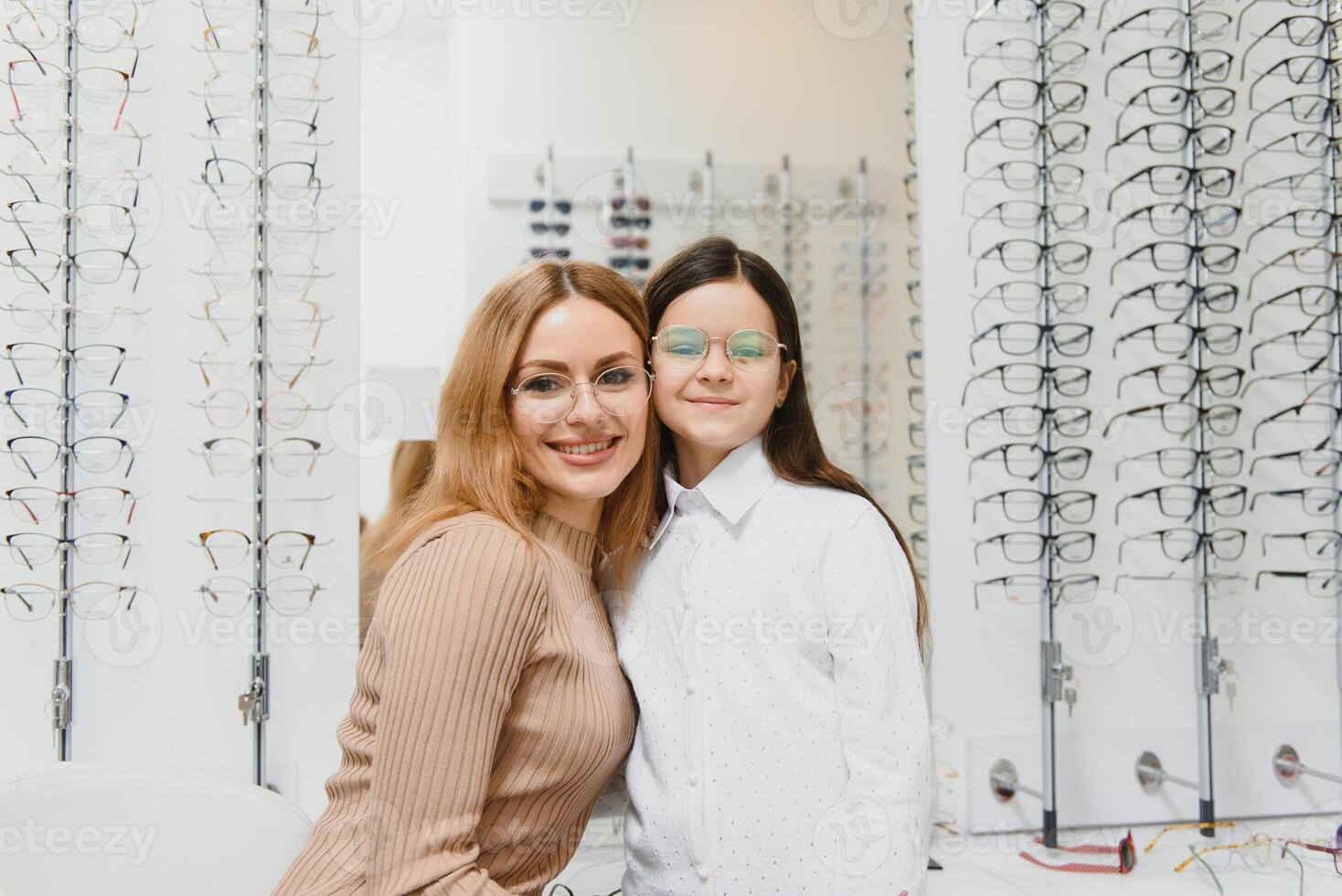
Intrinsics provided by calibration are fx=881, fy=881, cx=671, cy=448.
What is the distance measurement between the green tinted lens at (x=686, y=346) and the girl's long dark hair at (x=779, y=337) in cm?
9

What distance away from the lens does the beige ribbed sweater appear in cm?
113

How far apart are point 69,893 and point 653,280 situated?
1.29 meters

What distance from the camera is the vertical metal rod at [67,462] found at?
1.74 meters

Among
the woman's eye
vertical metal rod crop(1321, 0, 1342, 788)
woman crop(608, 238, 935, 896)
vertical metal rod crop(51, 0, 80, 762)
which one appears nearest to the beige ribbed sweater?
woman crop(608, 238, 935, 896)

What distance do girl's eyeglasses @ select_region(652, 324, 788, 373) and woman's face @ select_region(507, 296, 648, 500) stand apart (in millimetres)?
79

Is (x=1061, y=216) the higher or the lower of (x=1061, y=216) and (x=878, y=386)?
the higher

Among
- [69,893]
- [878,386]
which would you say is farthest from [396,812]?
[878,386]

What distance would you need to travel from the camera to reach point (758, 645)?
1371mm

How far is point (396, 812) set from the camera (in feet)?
3.68

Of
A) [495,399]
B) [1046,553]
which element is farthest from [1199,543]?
[495,399]

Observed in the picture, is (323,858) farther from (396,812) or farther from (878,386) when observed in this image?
(878,386)

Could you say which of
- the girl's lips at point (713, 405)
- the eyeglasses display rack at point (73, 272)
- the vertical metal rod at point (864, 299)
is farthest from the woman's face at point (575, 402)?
the eyeglasses display rack at point (73, 272)

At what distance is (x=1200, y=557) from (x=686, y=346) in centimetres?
143

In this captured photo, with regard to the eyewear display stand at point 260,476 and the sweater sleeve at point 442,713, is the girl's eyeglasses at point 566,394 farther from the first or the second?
the eyewear display stand at point 260,476
